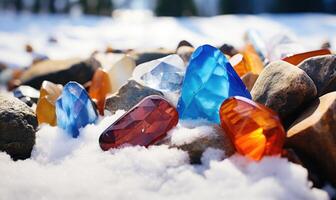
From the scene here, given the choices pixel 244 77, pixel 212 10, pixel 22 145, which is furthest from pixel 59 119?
pixel 212 10

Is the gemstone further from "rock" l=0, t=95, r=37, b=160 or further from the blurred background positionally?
the blurred background

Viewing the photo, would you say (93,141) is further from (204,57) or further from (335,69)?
(335,69)

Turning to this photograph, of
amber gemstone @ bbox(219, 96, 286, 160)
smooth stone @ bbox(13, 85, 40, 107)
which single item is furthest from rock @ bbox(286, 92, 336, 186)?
smooth stone @ bbox(13, 85, 40, 107)

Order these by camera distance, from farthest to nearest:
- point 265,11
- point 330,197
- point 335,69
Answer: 1. point 265,11
2. point 335,69
3. point 330,197

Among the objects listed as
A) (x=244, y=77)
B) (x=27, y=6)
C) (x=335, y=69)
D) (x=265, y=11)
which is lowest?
(x=27, y=6)

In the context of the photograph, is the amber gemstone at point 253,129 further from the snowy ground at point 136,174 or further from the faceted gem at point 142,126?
the faceted gem at point 142,126

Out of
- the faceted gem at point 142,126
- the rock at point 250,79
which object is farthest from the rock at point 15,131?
the rock at point 250,79
